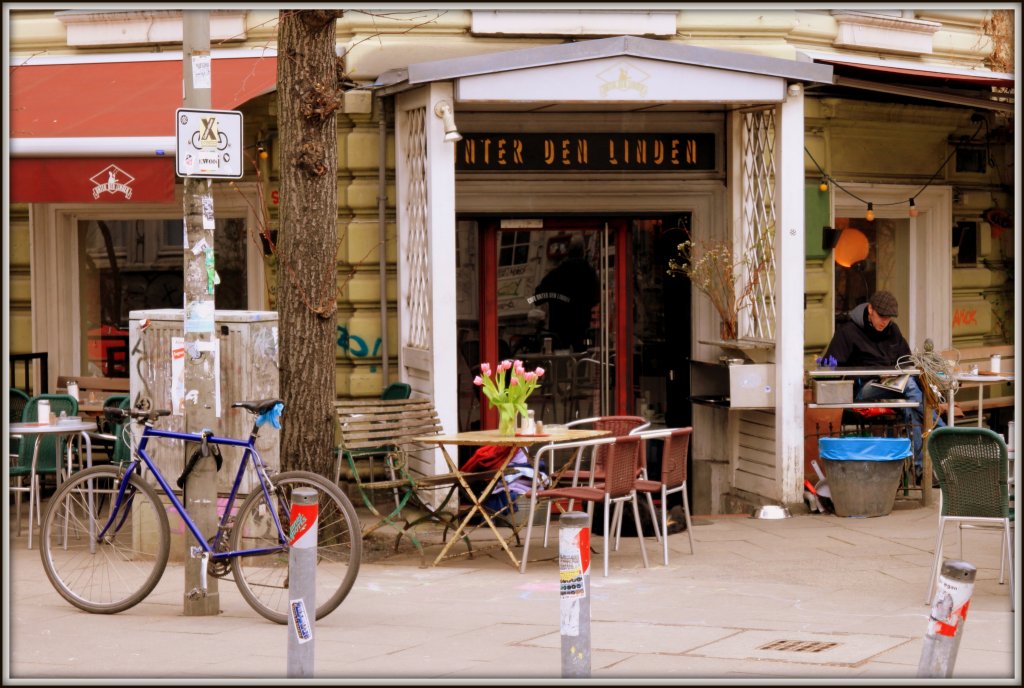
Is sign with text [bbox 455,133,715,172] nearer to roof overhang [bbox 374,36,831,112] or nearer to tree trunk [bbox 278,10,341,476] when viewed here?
roof overhang [bbox 374,36,831,112]

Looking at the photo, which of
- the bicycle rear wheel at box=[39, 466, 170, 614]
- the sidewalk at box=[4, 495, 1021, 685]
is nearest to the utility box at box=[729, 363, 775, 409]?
the sidewalk at box=[4, 495, 1021, 685]

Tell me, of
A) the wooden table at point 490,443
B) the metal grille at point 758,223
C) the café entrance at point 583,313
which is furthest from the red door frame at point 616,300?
the wooden table at point 490,443

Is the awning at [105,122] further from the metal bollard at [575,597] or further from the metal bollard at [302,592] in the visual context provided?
the metal bollard at [575,597]

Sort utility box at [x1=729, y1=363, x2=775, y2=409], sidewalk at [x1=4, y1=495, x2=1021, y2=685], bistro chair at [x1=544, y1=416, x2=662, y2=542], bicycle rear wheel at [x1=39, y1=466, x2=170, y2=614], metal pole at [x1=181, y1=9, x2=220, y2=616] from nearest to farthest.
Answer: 1. sidewalk at [x1=4, y1=495, x2=1021, y2=685]
2. metal pole at [x1=181, y1=9, x2=220, y2=616]
3. bicycle rear wheel at [x1=39, y1=466, x2=170, y2=614]
4. bistro chair at [x1=544, y1=416, x2=662, y2=542]
5. utility box at [x1=729, y1=363, x2=775, y2=409]

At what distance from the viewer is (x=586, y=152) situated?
1203 centimetres

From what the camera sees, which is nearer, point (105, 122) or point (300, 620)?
point (300, 620)

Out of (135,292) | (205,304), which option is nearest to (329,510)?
(205,304)

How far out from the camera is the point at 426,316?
1097 centimetres

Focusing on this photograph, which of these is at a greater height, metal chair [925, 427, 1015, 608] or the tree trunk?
the tree trunk

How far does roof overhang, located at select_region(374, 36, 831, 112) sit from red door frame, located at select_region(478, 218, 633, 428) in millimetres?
2033

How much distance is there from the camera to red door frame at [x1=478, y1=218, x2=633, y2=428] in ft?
40.3

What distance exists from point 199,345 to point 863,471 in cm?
546

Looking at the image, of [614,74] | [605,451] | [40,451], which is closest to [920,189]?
[614,74]

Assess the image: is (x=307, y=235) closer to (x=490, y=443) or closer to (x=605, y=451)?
(x=490, y=443)
